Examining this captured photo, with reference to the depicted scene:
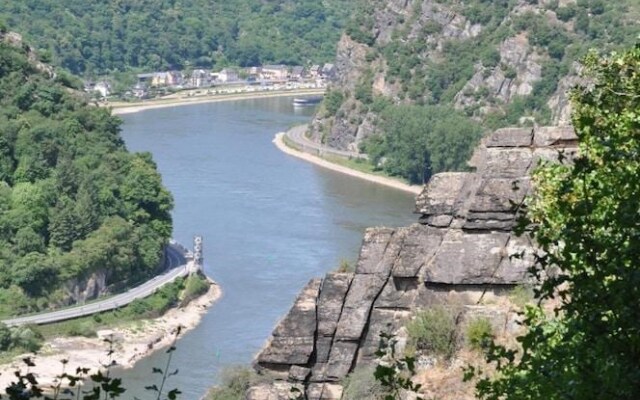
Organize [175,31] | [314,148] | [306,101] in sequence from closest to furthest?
1. [314,148]
2. [306,101]
3. [175,31]

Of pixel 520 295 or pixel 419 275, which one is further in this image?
pixel 419 275

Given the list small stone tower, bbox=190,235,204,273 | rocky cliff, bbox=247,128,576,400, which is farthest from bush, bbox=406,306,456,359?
small stone tower, bbox=190,235,204,273

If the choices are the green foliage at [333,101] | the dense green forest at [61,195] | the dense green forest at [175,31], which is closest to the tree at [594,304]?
the dense green forest at [61,195]

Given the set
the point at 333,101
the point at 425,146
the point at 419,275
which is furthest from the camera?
the point at 333,101

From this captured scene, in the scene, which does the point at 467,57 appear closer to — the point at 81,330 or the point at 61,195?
the point at 61,195

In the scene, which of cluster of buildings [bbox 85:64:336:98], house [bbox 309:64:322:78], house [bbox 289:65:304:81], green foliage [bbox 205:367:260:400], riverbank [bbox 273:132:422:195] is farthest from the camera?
house [bbox 309:64:322:78]

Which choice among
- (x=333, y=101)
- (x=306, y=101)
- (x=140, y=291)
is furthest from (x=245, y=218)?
(x=306, y=101)

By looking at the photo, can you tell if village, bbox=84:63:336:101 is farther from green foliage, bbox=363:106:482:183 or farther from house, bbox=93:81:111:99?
green foliage, bbox=363:106:482:183
